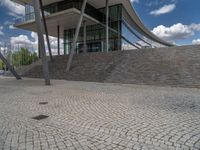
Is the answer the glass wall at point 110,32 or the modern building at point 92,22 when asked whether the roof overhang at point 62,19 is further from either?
the glass wall at point 110,32

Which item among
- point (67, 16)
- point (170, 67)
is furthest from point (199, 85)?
point (67, 16)

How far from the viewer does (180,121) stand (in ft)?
15.5

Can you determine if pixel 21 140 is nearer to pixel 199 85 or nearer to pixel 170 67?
pixel 199 85

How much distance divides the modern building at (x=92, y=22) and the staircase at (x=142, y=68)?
816 cm

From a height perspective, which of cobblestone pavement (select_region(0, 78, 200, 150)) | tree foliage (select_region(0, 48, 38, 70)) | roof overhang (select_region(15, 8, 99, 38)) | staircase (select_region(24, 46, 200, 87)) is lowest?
cobblestone pavement (select_region(0, 78, 200, 150))

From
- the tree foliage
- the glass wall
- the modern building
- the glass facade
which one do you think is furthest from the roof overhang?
the tree foliage

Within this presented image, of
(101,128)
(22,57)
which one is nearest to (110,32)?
(101,128)

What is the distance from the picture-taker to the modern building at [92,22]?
86.6ft

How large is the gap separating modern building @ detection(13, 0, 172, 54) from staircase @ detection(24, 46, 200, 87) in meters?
8.16

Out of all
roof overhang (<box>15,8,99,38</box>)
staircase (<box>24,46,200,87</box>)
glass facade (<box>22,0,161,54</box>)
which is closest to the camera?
staircase (<box>24,46,200,87</box>)

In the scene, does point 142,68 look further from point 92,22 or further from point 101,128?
point 92,22

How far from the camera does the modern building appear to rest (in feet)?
86.6

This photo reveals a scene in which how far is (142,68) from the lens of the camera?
14.9 meters

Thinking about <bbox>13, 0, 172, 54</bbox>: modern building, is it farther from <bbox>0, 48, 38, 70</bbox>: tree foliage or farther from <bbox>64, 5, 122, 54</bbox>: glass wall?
<bbox>0, 48, 38, 70</bbox>: tree foliage
